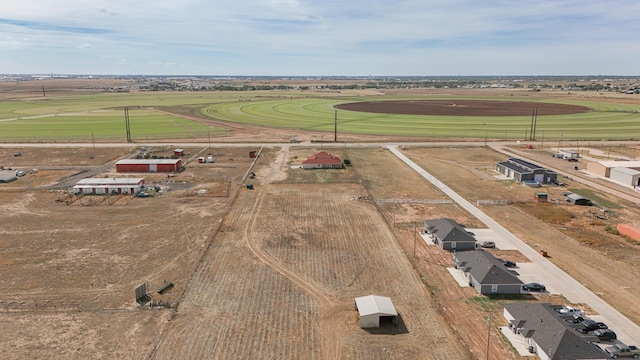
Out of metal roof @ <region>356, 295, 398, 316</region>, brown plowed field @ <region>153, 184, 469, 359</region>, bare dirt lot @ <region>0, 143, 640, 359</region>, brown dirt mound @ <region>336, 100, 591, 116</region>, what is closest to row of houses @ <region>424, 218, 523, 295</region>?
bare dirt lot @ <region>0, 143, 640, 359</region>

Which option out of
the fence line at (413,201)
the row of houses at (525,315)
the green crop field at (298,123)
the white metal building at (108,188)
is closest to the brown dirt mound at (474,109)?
the green crop field at (298,123)

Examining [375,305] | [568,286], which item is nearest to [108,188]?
[375,305]

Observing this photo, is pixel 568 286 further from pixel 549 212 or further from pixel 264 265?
pixel 264 265

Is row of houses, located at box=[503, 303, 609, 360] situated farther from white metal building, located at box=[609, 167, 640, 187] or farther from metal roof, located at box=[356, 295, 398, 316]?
white metal building, located at box=[609, 167, 640, 187]

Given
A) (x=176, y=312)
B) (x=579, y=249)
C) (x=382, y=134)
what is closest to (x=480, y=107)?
(x=382, y=134)

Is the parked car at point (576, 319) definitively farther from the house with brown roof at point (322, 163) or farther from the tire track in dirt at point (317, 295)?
the house with brown roof at point (322, 163)

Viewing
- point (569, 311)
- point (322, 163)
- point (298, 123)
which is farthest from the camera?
point (298, 123)

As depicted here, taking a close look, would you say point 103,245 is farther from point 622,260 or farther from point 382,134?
point 382,134
